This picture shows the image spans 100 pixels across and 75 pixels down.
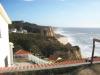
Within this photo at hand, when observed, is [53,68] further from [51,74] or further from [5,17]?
[5,17]

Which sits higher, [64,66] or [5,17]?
[5,17]

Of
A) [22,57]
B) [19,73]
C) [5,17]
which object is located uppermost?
[5,17]

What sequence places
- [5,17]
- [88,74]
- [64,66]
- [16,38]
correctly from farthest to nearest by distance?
[16,38], [5,17], [64,66], [88,74]

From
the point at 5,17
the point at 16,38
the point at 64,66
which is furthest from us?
the point at 16,38

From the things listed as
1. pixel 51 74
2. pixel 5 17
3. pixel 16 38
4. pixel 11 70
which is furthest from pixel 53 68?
pixel 16 38

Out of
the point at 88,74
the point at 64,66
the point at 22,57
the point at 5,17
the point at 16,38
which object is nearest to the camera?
the point at 88,74

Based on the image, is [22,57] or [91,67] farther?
[22,57]

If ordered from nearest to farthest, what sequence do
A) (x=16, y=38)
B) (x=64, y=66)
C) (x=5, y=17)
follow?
(x=64, y=66) < (x=5, y=17) < (x=16, y=38)

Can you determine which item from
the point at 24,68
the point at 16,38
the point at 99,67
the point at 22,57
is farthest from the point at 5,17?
the point at 16,38

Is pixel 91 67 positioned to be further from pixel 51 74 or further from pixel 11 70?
pixel 11 70
